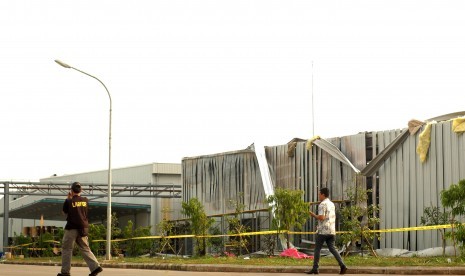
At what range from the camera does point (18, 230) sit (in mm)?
77750

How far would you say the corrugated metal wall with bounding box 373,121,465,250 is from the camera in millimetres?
24328

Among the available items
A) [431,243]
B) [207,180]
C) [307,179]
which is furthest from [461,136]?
[207,180]

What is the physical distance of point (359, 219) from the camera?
88.1ft

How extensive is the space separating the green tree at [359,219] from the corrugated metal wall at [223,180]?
6.70 m

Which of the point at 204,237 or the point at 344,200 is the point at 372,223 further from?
the point at 204,237

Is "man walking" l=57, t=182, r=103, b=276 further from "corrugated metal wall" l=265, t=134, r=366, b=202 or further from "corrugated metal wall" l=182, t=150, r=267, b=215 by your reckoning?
"corrugated metal wall" l=182, t=150, r=267, b=215

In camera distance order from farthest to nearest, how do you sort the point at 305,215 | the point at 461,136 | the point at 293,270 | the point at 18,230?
the point at 18,230 → the point at 305,215 → the point at 461,136 → the point at 293,270

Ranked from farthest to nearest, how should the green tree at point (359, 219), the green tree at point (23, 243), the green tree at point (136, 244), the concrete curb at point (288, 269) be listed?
the green tree at point (23, 243), the green tree at point (136, 244), the green tree at point (359, 219), the concrete curb at point (288, 269)

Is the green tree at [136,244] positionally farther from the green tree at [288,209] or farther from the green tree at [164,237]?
the green tree at [288,209]

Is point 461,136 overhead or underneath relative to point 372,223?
overhead

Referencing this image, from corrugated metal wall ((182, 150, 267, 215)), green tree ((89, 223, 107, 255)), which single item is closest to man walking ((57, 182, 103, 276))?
corrugated metal wall ((182, 150, 267, 215))

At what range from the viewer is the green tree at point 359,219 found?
79.1 ft

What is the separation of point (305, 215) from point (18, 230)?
56206mm

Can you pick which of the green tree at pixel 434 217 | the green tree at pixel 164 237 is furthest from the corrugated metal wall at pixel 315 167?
the green tree at pixel 164 237
